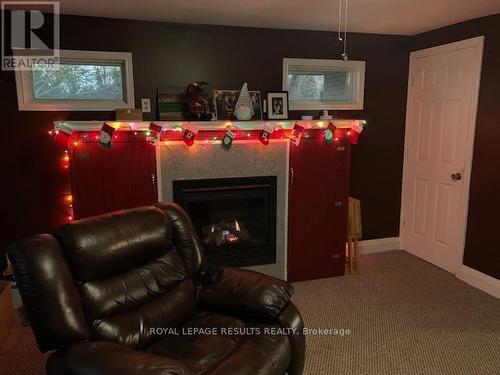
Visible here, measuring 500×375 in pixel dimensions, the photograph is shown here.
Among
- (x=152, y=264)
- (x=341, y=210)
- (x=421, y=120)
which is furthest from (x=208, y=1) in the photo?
(x=421, y=120)

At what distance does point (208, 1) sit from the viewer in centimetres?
285

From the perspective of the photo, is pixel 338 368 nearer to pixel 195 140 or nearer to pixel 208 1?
pixel 195 140

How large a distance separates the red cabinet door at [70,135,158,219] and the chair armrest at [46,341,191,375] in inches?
64.8

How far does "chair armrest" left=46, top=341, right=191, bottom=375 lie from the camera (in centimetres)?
142

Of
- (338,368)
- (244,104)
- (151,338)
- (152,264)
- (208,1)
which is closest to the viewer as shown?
(151,338)

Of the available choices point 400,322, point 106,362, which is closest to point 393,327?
point 400,322

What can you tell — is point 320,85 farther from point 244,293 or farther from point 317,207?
point 244,293

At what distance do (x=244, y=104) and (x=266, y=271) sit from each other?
1565 mm

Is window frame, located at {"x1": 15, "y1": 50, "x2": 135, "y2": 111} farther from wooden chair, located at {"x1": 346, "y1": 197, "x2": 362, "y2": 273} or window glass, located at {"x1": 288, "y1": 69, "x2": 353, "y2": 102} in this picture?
wooden chair, located at {"x1": 346, "y1": 197, "x2": 362, "y2": 273}

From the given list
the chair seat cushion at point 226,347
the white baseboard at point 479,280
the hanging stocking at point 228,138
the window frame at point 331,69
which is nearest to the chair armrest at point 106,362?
the chair seat cushion at point 226,347

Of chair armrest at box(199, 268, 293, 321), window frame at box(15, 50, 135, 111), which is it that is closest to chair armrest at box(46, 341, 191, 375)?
chair armrest at box(199, 268, 293, 321)

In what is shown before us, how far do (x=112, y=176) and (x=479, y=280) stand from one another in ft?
11.0

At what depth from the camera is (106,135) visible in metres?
2.98

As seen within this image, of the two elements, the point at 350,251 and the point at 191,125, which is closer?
the point at 191,125
